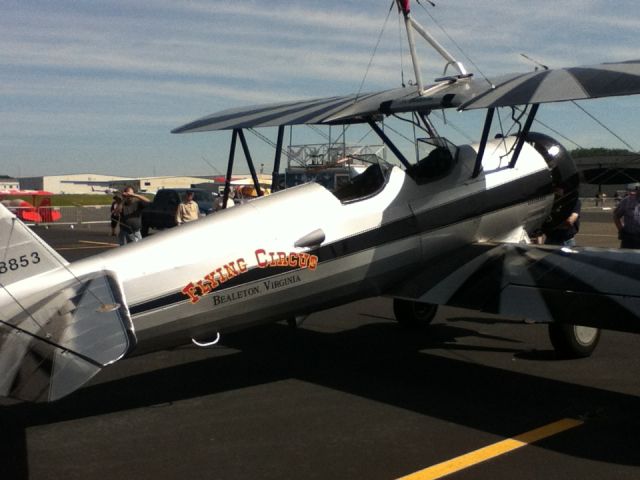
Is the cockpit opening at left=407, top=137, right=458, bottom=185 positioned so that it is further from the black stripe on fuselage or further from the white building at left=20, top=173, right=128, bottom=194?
the white building at left=20, top=173, right=128, bottom=194

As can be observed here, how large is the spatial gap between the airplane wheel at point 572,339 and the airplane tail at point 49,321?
13.4 feet

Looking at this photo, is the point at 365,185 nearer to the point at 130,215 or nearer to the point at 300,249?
the point at 300,249

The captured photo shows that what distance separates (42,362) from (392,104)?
4257 mm

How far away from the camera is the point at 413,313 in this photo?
27.6ft

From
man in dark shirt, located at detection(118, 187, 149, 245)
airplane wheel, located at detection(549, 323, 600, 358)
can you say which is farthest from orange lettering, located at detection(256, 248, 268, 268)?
man in dark shirt, located at detection(118, 187, 149, 245)

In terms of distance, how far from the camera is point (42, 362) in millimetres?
3900

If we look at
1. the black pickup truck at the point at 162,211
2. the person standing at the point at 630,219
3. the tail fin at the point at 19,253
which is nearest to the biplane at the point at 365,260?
the tail fin at the point at 19,253

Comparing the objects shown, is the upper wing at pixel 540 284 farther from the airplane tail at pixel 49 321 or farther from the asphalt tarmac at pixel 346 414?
the airplane tail at pixel 49 321

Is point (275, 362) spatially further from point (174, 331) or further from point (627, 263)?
point (627, 263)

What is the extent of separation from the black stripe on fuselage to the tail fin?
2.25 ft

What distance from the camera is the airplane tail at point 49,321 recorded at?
3.75 metres

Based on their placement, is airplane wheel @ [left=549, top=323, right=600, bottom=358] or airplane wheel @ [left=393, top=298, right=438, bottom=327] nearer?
airplane wheel @ [left=549, top=323, right=600, bottom=358]

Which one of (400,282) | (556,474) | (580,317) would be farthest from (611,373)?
(556,474)

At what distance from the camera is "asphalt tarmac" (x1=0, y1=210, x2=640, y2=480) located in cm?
443
